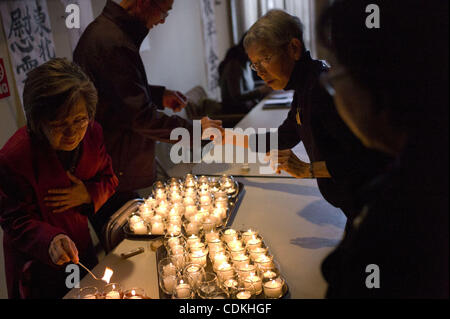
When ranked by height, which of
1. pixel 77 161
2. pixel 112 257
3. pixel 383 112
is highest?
pixel 383 112

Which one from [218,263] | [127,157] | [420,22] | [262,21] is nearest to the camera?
[420,22]

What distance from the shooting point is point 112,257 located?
1522mm

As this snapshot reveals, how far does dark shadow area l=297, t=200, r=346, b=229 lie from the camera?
164cm

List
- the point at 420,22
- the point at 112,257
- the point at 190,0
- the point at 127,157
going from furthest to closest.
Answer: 1. the point at 190,0
2. the point at 127,157
3. the point at 112,257
4. the point at 420,22

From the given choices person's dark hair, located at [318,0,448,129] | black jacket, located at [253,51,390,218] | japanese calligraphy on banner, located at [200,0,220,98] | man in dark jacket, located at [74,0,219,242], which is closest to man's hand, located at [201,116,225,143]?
man in dark jacket, located at [74,0,219,242]

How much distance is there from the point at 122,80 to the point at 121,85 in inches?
1.0

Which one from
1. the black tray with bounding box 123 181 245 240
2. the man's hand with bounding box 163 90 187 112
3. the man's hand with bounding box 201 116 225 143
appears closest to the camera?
the black tray with bounding box 123 181 245 240

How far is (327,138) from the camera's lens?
4.78ft

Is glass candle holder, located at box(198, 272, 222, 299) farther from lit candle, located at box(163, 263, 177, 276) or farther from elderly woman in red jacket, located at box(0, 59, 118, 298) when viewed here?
elderly woman in red jacket, located at box(0, 59, 118, 298)

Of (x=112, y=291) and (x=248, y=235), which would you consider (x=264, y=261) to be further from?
(x=112, y=291)

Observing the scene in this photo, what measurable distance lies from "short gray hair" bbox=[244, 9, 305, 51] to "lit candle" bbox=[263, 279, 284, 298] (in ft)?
3.01

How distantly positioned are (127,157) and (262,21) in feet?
3.75
